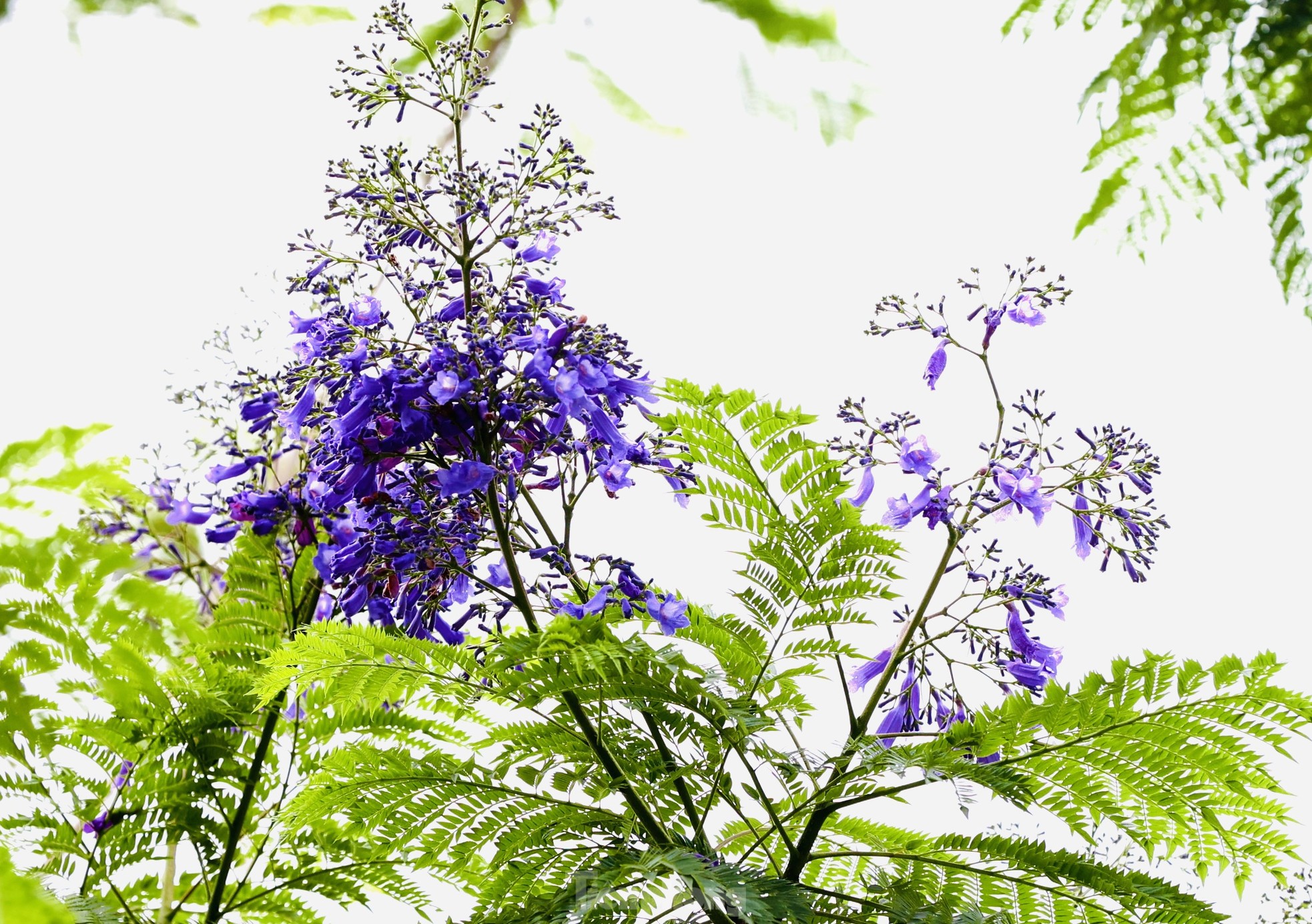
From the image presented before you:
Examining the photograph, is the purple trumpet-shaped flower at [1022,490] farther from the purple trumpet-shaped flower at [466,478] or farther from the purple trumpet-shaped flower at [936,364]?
the purple trumpet-shaped flower at [466,478]

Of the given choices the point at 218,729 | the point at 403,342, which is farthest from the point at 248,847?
the point at 403,342

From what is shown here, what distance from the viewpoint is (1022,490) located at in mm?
808

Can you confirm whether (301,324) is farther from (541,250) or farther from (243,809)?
(243,809)

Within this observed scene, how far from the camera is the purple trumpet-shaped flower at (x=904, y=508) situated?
2.74 ft

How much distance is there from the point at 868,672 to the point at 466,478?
0.35 meters

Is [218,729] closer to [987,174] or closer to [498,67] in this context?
[498,67]

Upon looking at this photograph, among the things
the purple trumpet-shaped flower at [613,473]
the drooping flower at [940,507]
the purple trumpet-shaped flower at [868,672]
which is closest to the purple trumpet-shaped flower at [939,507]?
the drooping flower at [940,507]

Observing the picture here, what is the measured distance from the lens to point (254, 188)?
1998 mm

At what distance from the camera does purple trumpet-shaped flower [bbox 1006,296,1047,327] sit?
89 cm

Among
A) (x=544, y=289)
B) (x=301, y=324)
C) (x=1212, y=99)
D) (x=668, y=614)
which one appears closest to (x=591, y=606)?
(x=668, y=614)

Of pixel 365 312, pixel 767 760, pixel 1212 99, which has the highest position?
pixel 1212 99

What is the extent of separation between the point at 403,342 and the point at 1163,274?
148 centimetres

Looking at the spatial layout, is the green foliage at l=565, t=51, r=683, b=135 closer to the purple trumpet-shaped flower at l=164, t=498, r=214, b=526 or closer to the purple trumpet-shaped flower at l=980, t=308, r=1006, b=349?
the purple trumpet-shaped flower at l=980, t=308, r=1006, b=349

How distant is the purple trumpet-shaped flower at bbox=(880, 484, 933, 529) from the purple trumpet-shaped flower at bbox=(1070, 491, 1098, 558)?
0.12 metres
